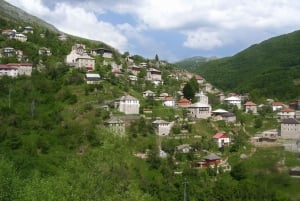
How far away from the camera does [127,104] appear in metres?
60.2

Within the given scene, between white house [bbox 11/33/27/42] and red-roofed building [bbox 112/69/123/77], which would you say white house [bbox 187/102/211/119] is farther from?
white house [bbox 11/33/27/42]

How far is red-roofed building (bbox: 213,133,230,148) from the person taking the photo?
56.5 m

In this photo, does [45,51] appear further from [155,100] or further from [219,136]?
[219,136]

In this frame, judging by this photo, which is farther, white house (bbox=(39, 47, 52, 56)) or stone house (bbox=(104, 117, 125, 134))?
white house (bbox=(39, 47, 52, 56))


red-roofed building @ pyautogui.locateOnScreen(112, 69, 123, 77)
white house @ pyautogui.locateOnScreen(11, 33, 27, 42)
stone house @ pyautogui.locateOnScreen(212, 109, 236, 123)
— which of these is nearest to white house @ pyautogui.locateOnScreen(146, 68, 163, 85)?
red-roofed building @ pyautogui.locateOnScreen(112, 69, 123, 77)

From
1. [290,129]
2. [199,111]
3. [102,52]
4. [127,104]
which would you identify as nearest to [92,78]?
[127,104]

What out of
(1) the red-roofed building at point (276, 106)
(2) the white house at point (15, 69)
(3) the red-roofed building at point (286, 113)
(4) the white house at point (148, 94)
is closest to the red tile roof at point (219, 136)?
(4) the white house at point (148, 94)

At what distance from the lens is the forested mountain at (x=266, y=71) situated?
9894cm

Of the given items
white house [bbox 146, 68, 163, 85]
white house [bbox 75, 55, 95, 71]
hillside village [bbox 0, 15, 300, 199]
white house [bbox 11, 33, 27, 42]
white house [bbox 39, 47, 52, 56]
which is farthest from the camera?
white house [bbox 11, 33, 27, 42]

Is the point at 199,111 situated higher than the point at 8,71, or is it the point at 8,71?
the point at 8,71

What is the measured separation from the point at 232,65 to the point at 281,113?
96049 millimetres

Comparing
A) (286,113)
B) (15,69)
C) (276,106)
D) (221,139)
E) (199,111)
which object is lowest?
(221,139)

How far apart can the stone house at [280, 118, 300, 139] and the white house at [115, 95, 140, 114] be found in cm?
2056

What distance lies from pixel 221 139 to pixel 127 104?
1306cm
